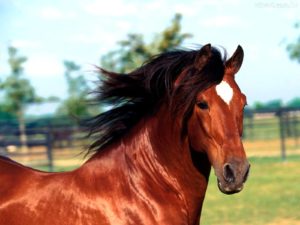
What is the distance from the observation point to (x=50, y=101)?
97.8ft

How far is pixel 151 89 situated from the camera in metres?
4.05

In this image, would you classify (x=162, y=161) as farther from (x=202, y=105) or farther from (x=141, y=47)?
(x=141, y=47)

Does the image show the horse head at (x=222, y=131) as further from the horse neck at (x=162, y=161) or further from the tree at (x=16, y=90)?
the tree at (x=16, y=90)

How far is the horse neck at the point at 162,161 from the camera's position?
383cm

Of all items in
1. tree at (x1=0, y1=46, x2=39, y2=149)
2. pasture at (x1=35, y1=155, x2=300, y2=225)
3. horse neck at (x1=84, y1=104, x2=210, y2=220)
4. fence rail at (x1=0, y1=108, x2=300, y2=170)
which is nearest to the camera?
horse neck at (x1=84, y1=104, x2=210, y2=220)

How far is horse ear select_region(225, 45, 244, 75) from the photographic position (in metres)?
3.84

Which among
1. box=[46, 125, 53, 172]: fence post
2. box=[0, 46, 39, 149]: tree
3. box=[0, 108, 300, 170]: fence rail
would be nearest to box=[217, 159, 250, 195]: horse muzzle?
box=[0, 108, 300, 170]: fence rail

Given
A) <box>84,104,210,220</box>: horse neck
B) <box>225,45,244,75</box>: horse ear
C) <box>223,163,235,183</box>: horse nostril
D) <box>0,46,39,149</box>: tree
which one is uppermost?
<box>225,45,244,75</box>: horse ear

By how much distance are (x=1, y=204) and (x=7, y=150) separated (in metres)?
17.2

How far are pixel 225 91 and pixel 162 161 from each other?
26.6 inches

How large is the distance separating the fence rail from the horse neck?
1483 cm

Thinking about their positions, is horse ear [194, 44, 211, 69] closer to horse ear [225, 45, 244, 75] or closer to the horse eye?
horse ear [225, 45, 244, 75]

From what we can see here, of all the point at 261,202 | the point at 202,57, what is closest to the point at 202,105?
the point at 202,57

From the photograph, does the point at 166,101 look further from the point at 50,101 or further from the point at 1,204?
the point at 50,101
